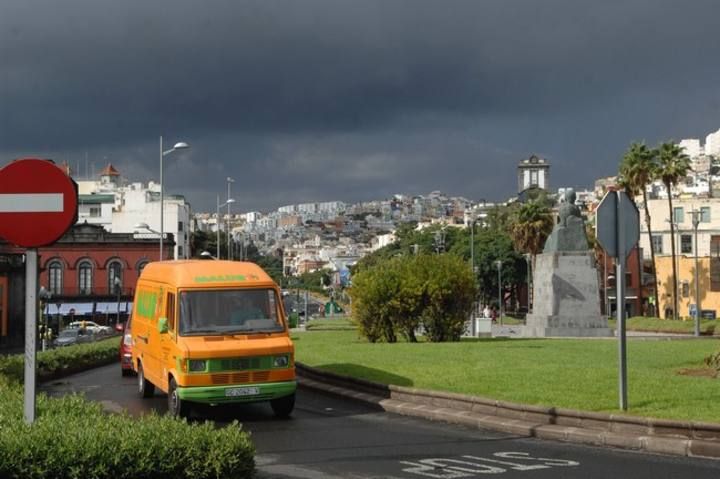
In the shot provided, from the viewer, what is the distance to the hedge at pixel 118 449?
6.97 m

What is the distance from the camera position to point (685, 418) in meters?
11.7

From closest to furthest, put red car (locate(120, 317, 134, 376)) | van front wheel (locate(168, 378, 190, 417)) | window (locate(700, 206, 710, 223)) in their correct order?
van front wheel (locate(168, 378, 190, 417)) → red car (locate(120, 317, 134, 376)) → window (locate(700, 206, 710, 223))

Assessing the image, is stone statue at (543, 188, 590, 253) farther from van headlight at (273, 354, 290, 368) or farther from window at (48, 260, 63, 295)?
window at (48, 260, 63, 295)

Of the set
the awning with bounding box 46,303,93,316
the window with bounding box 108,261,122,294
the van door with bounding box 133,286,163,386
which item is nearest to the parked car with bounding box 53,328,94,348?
the awning with bounding box 46,303,93,316

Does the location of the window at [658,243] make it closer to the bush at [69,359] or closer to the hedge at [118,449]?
the bush at [69,359]

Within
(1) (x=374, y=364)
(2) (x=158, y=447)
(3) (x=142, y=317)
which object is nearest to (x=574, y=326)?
(1) (x=374, y=364)

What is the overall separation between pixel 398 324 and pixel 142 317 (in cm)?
1294

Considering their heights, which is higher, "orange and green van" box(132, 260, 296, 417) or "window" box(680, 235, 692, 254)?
"window" box(680, 235, 692, 254)

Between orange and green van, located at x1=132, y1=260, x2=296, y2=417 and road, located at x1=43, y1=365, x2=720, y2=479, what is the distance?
592 millimetres

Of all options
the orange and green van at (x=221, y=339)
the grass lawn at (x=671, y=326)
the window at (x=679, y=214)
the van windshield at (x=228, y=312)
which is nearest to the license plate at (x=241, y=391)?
the orange and green van at (x=221, y=339)

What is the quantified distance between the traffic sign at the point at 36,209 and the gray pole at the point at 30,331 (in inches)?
6.2

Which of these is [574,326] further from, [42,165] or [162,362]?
[42,165]

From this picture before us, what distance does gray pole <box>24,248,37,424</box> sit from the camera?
710 cm

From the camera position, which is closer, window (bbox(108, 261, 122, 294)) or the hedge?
the hedge
